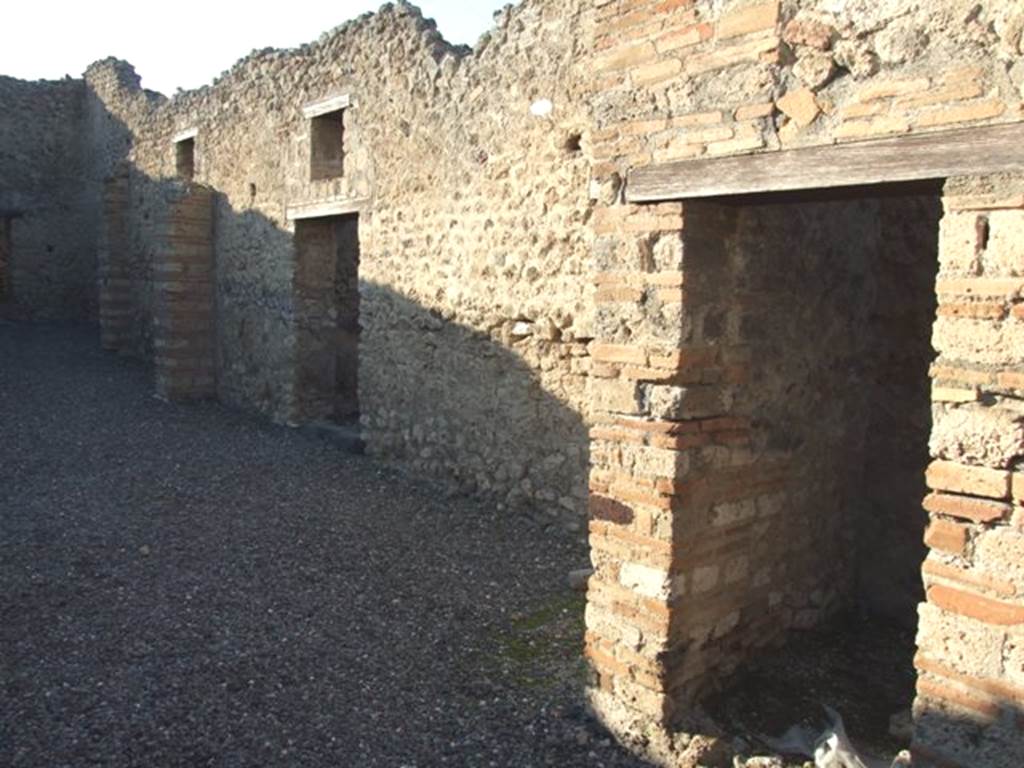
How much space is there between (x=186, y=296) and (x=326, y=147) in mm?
3481

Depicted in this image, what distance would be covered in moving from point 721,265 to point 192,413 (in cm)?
890

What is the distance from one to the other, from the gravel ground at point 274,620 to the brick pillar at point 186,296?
132 inches

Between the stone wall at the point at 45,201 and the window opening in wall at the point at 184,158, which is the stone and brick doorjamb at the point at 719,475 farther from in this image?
the stone wall at the point at 45,201

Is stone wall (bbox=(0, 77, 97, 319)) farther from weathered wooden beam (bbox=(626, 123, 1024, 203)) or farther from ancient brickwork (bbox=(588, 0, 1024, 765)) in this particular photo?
weathered wooden beam (bbox=(626, 123, 1024, 203))

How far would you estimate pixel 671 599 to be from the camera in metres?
3.66

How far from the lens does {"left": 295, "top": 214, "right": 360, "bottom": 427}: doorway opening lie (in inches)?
405

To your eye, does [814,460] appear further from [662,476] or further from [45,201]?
[45,201]

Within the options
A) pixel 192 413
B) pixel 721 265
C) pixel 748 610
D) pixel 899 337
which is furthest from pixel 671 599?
pixel 192 413

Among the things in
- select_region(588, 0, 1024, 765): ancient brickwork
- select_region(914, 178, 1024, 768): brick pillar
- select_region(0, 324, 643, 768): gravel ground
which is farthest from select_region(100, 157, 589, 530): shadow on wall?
select_region(914, 178, 1024, 768): brick pillar

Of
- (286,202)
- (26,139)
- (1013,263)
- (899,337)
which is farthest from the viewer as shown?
(26,139)

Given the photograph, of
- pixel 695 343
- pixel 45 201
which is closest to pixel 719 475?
pixel 695 343

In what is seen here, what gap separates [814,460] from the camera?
446cm

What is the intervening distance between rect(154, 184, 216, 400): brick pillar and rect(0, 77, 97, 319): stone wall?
7374 mm

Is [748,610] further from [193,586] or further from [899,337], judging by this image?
[193,586]
